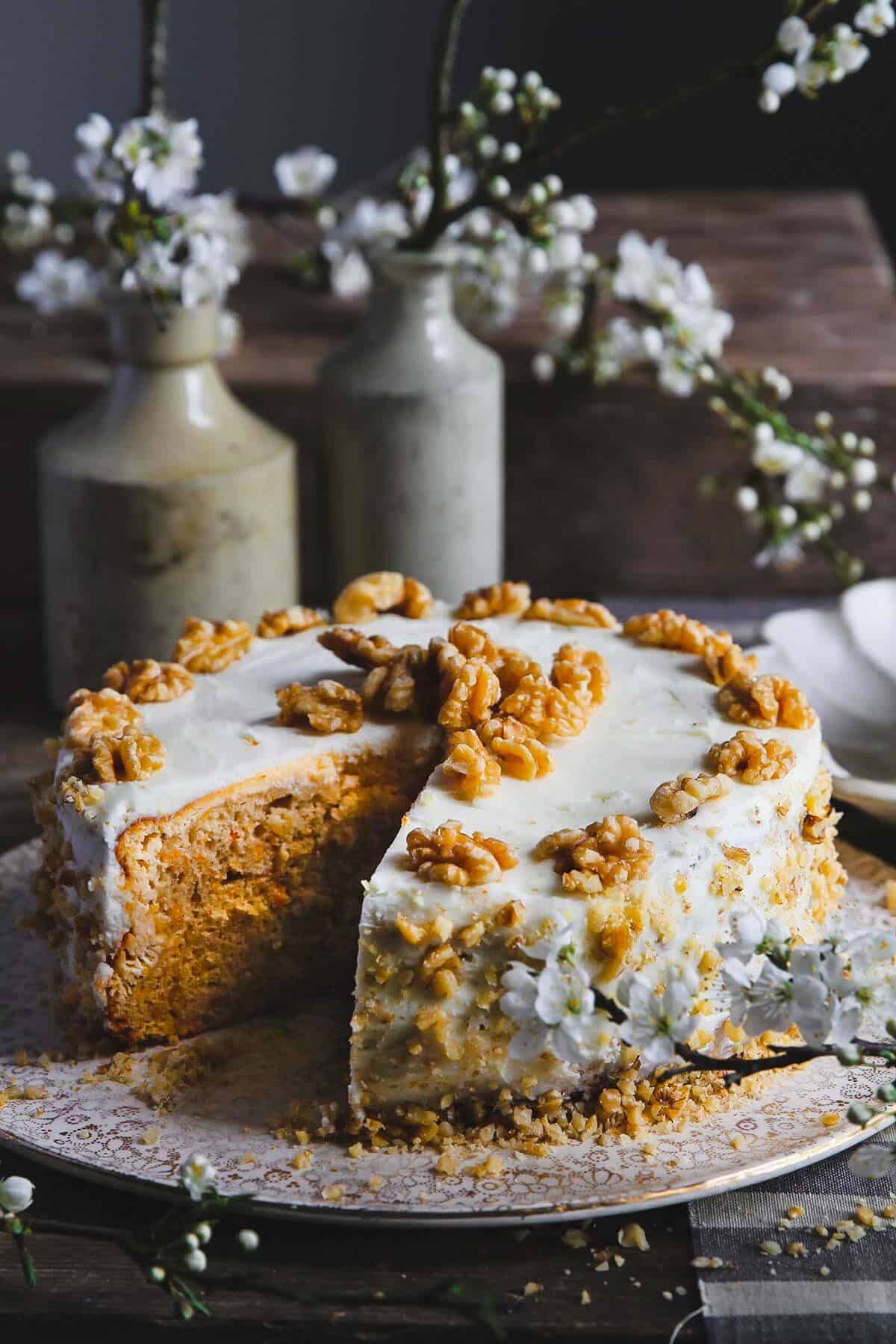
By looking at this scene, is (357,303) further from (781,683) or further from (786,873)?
(786,873)

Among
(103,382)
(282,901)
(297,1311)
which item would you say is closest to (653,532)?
(103,382)

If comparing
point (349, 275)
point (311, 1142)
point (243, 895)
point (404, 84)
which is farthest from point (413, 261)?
point (404, 84)

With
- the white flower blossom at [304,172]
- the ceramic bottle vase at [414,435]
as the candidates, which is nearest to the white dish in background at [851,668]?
the ceramic bottle vase at [414,435]

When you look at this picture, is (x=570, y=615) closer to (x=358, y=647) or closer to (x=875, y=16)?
(x=358, y=647)

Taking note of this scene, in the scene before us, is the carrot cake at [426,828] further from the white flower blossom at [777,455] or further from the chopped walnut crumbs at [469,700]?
the white flower blossom at [777,455]

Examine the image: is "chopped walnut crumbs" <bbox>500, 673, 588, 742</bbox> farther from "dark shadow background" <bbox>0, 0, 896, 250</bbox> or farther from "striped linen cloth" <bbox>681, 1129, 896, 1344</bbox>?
"dark shadow background" <bbox>0, 0, 896, 250</bbox>

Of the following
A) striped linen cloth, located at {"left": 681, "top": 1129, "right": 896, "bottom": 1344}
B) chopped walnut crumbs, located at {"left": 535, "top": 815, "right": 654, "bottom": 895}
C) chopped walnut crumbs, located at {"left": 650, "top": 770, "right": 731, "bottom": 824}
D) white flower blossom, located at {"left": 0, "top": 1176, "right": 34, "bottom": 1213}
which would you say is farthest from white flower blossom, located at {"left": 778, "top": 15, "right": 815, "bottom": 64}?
white flower blossom, located at {"left": 0, "top": 1176, "right": 34, "bottom": 1213}
